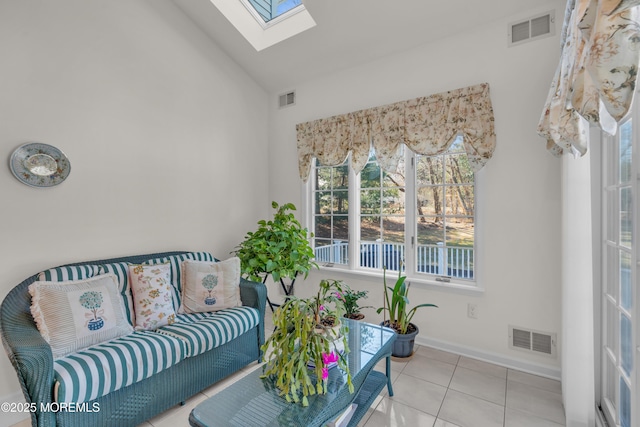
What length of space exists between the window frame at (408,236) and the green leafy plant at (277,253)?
0.54 metres

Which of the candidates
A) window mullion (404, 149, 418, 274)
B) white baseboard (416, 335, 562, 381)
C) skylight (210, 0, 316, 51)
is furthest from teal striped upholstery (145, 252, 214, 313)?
skylight (210, 0, 316, 51)

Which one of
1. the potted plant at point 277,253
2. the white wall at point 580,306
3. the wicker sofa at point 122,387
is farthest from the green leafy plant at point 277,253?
the white wall at point 580,306

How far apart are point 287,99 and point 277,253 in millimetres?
2070

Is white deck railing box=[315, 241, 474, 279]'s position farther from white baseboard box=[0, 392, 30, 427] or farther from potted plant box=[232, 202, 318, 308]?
white baseboard box=[0, 392, 30, 427]

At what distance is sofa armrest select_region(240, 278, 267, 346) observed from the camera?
266cm

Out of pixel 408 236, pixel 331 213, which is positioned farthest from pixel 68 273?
pixel 408 236

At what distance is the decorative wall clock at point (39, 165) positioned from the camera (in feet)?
6.82

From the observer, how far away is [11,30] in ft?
6.82

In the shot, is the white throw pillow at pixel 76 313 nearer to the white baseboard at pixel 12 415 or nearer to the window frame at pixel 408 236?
the white baseboard at pixel 12 415

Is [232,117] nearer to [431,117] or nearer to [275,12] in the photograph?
[275,12]

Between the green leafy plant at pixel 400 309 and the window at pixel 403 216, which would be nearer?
the green leafy plant at pixel 400 309

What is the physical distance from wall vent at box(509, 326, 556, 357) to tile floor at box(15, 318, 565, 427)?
205 millimetres

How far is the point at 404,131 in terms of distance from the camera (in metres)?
2.94

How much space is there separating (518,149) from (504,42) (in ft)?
3.01
